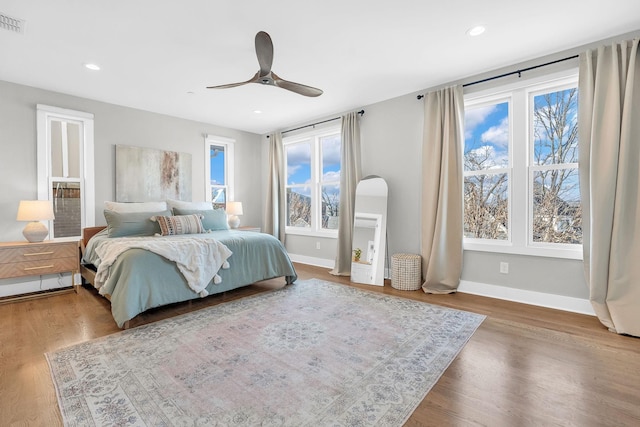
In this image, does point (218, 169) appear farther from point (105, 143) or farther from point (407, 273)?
point (407, 273)

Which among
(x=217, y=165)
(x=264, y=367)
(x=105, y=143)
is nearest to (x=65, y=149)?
(x=105, y=143)

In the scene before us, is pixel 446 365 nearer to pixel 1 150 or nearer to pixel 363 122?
pixel 363 122

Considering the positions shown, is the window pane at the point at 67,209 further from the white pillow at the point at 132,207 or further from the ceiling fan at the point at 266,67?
the ceiling fan at the point at 266,67

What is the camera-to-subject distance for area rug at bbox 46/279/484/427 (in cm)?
155

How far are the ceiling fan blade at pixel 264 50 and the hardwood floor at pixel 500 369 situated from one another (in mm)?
2391

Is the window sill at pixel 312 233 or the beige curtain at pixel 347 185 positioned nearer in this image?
the beige curtain at pixel 347 185

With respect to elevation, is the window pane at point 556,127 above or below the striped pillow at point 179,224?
above

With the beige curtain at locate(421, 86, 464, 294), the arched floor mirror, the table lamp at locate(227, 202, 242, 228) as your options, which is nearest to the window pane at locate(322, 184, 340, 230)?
the arched floor mirror

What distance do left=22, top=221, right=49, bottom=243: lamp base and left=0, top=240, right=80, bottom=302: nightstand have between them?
0.27 feet

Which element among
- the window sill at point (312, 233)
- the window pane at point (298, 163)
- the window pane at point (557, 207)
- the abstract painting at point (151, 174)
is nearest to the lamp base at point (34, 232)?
the abstract painting at point (151, 174)

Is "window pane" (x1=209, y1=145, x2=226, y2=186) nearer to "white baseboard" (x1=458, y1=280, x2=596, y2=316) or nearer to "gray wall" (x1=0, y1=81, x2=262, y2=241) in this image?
"gray wall" (x1=0, y1=81, x2=262, y2=241)

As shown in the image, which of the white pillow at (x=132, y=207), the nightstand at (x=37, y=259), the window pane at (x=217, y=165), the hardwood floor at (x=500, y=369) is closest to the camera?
the hardwood floor at (x=500, y=369)

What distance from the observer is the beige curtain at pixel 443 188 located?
358 cm

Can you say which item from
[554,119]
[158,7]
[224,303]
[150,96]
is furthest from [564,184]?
[150,96]
